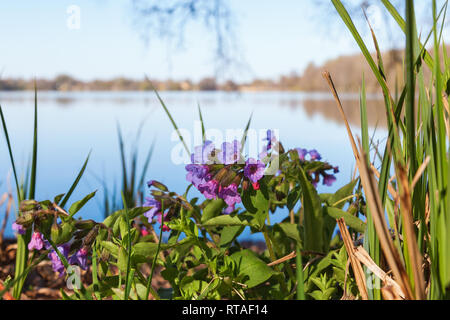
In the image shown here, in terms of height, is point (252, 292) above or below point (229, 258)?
below

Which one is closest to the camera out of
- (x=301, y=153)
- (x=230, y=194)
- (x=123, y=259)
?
(x=123, y=259)

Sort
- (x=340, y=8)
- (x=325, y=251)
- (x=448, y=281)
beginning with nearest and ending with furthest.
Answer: (x=448, y=281)
(x=340, y=8)
(x=325, y=251)

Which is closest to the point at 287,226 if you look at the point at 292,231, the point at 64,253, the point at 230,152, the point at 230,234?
the point at 292,231

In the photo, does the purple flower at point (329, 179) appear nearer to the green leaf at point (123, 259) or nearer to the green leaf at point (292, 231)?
the green leaf at point (292, 231)

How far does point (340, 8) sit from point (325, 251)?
59 cm

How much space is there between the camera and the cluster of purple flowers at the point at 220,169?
0.98 meters

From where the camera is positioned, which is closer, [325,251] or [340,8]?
[340,8]

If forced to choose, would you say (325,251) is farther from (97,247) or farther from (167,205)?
(97,247)

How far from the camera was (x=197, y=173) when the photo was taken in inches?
39.8

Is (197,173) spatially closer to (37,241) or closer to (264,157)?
(264,157)

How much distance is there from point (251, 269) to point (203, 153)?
0.91ft
